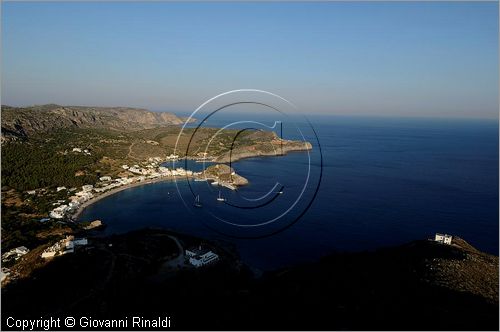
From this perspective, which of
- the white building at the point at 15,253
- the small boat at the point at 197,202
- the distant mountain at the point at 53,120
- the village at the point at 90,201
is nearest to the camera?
the white building at the point at 15,253

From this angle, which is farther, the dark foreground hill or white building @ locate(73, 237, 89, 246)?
white building @ locate(73, 237, 89, 246)

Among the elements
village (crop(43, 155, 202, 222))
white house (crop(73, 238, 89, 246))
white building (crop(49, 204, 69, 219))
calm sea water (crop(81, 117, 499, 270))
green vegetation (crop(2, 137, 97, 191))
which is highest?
green vegetation (crop(2, 137, 97, 191))

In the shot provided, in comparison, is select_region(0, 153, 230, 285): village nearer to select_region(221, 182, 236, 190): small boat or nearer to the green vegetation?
select_region(221, 182, 236, 190): small boat

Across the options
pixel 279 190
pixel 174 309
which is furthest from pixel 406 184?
pixel 174 309

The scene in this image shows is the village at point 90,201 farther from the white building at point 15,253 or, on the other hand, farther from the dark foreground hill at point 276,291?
the dark foreground hill at point 276,291

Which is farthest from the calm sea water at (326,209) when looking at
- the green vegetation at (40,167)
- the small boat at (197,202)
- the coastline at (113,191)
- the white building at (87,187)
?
the green vegetation at (40,167)

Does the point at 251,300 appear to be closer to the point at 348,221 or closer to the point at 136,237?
the point at 136,237

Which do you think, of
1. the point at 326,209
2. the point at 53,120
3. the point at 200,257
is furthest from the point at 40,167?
the point at 53,120

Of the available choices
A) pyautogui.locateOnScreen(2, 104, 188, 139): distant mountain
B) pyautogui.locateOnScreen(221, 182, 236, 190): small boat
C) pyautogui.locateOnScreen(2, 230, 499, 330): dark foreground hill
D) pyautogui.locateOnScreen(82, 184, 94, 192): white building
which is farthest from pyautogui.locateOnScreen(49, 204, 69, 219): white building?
pyautogui.locateOnScreen(2, 104, 188, 139): distant mountain

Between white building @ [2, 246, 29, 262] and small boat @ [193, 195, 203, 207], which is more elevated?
white building @ [2, 246, 29, 262]
